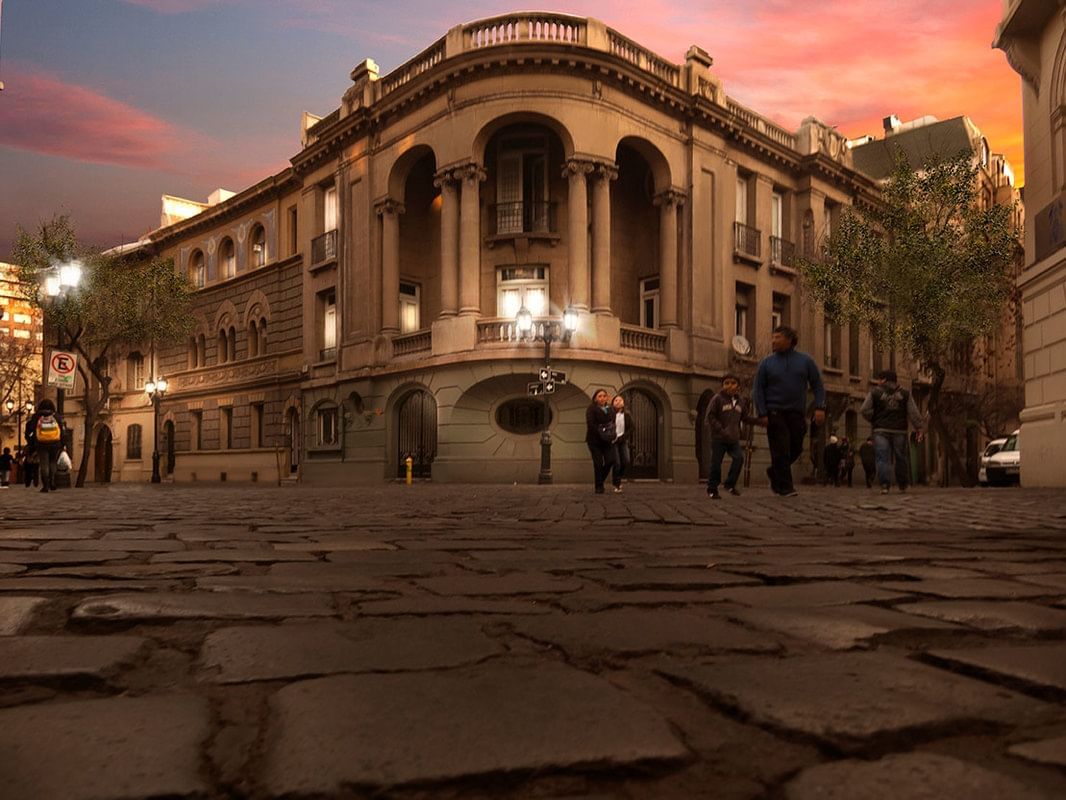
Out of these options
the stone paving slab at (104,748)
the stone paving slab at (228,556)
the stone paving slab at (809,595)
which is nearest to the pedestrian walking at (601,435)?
the stone paving slab at (228,556)

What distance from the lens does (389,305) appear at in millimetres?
29047

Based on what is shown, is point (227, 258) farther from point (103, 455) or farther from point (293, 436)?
point (103, 455)

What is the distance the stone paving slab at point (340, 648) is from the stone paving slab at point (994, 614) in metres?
1.45

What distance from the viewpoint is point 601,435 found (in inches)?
592

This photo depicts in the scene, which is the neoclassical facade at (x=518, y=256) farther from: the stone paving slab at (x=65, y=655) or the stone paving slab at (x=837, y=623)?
the stone paving slab at (x=65, y=655)

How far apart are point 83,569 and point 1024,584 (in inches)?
159

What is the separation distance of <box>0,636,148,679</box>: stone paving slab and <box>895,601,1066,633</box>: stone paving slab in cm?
234

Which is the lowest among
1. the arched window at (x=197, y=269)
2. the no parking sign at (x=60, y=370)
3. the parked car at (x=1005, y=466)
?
the parked car at (x=1005, y=466)

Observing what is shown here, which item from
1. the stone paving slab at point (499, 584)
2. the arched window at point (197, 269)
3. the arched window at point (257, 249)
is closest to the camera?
the stone paving slab at point (499, 584)

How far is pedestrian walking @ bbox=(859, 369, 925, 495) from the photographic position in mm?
13664

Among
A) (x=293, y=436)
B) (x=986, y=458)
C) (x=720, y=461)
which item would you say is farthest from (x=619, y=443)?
(x=293, y=436)

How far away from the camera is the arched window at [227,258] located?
3838cm

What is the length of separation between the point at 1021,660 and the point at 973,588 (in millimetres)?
1517

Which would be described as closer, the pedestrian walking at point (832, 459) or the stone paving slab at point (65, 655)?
the stone paving slab at point (65, 655)
